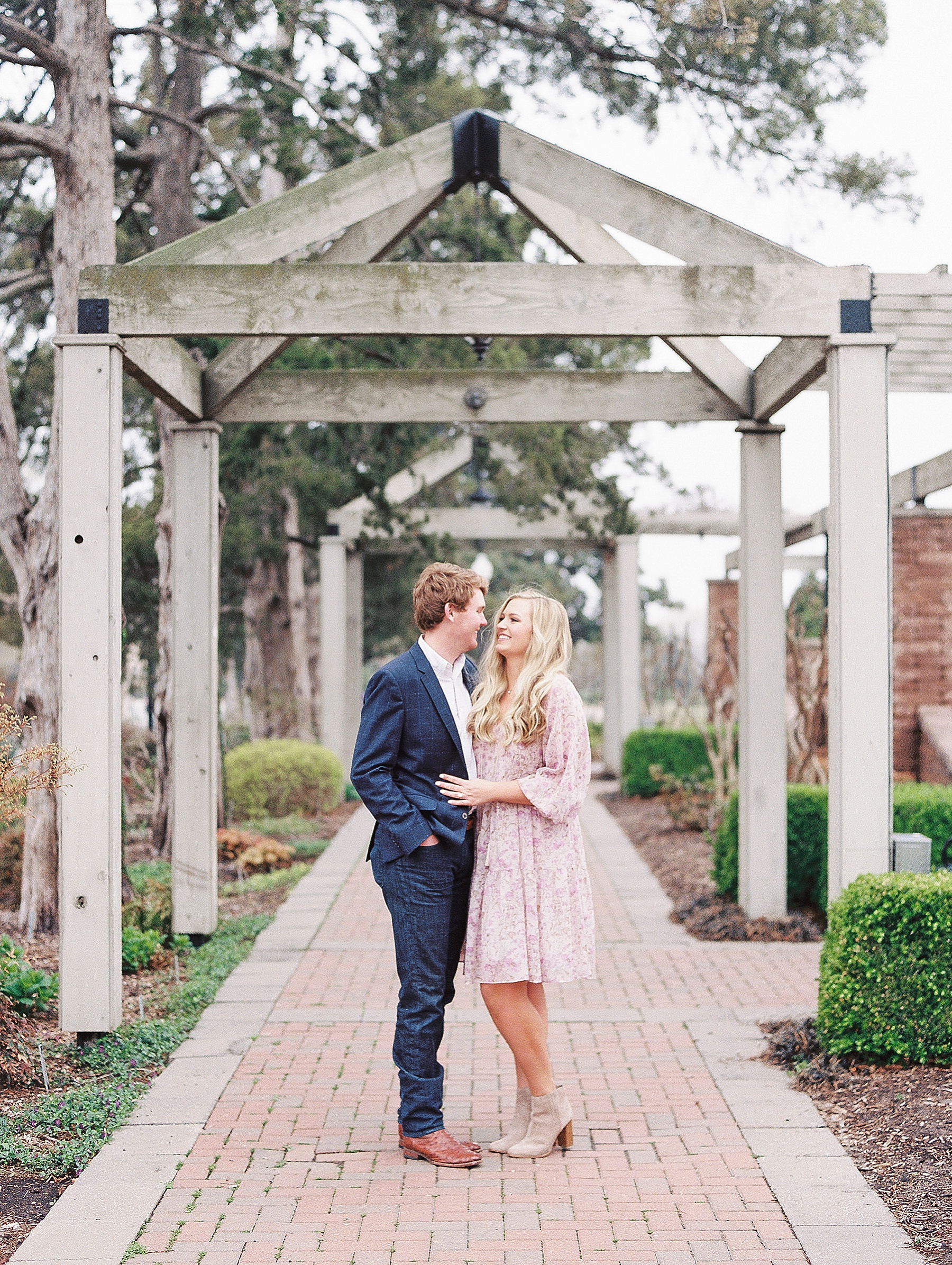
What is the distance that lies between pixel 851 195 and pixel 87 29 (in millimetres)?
5207

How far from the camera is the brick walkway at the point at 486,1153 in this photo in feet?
11.0

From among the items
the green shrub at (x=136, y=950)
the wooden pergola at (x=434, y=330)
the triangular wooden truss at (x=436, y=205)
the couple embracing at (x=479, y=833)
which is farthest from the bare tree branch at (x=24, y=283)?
the couple embracing at (x=479, y=833)

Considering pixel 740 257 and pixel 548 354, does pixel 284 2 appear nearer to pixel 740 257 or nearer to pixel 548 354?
pixel 740 257

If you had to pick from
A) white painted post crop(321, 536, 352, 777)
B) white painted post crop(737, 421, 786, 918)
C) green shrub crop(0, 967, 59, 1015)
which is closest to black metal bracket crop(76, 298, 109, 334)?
green shrub crop(0, 967, 59, 1015)

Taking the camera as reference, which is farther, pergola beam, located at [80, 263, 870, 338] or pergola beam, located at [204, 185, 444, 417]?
pergola beam, located at [204, 185, 444, 417]

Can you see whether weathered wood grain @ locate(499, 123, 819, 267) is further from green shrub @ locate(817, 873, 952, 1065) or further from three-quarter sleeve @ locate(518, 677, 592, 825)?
green shrub @ locate(817, 873, 952, 1065)

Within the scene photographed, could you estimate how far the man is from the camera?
3857 mm

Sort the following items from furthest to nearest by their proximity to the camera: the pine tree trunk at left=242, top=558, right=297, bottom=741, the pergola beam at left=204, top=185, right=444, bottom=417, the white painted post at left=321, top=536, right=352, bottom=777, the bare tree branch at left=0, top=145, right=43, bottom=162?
the pine tree trunk at left=242, top=558, right=297, bottom=741 → the white painted post at left=321, top=536, right=352, bottom=777 → the bare tree branch at left=0, top=145, right=43, bottom=162 → the pergola beam at left=204, top=185, right=444, bottom=417

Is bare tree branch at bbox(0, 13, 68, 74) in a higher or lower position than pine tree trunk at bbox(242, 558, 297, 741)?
higher

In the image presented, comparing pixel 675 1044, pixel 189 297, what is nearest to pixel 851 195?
pixel 189 297

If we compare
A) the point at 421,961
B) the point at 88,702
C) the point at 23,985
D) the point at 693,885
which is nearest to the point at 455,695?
the point at 421,961

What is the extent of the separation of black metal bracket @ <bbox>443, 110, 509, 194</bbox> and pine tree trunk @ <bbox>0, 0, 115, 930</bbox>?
241cm

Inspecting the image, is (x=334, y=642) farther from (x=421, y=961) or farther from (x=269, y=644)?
(x=421, y=961)

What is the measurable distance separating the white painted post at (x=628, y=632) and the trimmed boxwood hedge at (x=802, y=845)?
7.74 meters
